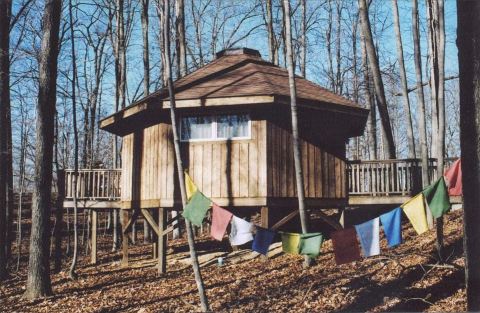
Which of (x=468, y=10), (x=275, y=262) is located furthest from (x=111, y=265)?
(x=468, y=10)

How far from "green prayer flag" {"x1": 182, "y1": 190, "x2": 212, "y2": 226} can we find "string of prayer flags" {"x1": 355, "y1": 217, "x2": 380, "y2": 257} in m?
2.97

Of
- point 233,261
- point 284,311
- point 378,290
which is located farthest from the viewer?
point 233,261

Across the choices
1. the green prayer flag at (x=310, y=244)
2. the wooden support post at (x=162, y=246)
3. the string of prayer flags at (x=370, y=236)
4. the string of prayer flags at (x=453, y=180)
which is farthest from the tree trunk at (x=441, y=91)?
the wooden support post at (x=162, y=246)

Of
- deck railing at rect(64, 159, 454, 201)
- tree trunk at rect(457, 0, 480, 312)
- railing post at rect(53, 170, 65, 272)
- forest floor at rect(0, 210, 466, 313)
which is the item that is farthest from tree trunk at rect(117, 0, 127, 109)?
tree trunk at rect(457, 0, 480, 312)

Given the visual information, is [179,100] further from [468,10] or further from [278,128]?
[468,10]

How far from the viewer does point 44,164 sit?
12719mm

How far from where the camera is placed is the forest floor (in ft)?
32.5

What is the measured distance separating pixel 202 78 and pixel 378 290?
8335 mm

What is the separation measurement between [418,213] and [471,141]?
2831 mm

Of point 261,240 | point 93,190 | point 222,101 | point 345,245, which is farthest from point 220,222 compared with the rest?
point 93,190

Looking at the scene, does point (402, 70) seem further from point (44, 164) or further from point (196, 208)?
point (44, 164)

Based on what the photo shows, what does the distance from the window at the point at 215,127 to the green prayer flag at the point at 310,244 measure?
15.6 feet

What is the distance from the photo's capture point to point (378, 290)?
10391 millimetres

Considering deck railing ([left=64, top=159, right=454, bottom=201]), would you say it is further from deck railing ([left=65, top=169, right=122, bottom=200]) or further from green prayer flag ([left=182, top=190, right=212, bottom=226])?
deck railing ([left=65, top=169, right=122, bottom=200])
